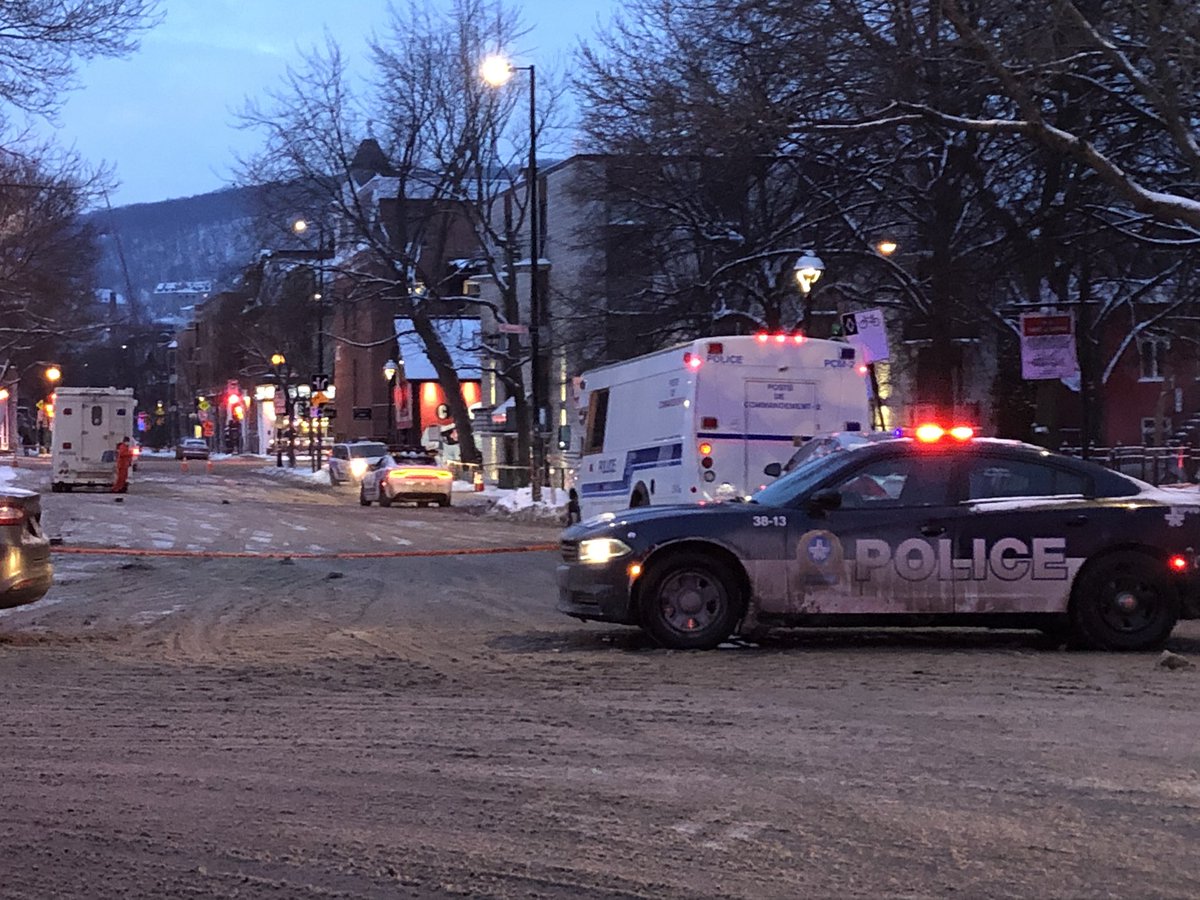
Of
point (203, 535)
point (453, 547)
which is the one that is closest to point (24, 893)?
point (453, 547)

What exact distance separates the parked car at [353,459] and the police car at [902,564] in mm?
41006

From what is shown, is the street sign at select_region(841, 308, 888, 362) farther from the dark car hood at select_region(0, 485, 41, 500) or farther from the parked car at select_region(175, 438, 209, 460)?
the parked car at select_region(175, 438, 209, 460)

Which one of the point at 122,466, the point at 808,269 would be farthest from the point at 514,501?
the point at 122,466

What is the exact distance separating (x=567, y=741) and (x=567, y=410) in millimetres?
45400

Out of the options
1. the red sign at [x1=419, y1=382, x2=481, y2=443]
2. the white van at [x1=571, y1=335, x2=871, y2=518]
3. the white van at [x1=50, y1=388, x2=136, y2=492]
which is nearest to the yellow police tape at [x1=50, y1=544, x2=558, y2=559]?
the white van at [x1=571, y1=335, x2=871, y2=518]

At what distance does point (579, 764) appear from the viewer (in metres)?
7.06

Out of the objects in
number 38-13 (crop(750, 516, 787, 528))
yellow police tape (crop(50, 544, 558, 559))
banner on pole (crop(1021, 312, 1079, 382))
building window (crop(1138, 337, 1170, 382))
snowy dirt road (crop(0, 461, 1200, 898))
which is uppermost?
building window (crop(1138, 337, 1170, 382))

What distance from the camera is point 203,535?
25922mm

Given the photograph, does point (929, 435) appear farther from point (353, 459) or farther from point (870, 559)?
point (353, 459)

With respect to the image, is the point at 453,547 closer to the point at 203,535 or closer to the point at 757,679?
the point at 203,535

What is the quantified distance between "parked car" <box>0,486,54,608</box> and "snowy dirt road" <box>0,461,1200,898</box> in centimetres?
47

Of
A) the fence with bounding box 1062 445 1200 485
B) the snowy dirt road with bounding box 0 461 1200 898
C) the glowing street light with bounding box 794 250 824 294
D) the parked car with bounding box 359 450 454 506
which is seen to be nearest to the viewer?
the snowy dirt road with bounding box 0 461 1200 898

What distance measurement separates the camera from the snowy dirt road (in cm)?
539

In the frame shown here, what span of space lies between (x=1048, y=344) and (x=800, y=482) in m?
13.4
